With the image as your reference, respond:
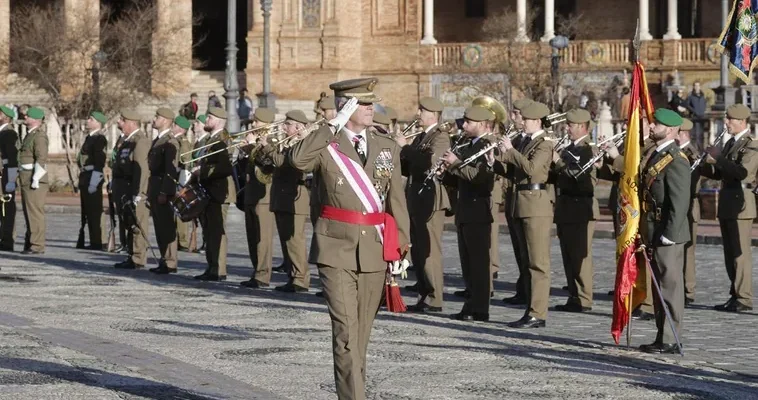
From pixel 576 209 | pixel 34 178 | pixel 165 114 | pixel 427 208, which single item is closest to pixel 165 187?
pixel 165 114

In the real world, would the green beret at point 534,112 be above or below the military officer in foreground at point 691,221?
above

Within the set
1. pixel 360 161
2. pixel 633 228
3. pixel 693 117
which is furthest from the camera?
pixel 693 117

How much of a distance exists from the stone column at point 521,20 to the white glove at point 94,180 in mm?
28171

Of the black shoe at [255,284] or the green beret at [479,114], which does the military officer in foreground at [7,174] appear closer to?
the black shoe at [255,284]

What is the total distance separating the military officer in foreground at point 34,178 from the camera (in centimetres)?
2253

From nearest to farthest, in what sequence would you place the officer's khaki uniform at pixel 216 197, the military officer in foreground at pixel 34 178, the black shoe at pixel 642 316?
the black shoe at pixel 642 316 < the officer's khaki uniform at pixel 216 197 < the military officer in foreground at pixel 34 178

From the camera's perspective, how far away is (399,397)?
10.8 m

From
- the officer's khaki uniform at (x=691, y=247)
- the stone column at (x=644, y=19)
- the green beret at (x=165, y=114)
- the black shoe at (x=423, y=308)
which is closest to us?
the black shoe at (x=423, y=308)

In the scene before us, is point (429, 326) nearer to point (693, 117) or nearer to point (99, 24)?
point (693, 117)

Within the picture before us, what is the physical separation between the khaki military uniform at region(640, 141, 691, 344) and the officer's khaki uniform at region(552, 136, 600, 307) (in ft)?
8.78

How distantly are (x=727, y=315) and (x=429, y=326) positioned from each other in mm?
3150

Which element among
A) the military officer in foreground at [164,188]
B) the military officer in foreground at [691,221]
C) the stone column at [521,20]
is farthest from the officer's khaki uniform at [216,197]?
the stone column at [521,20]

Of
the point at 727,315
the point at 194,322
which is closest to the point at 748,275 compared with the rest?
the point at 727,315

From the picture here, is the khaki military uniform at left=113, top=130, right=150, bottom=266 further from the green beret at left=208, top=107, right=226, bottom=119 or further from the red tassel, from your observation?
the red tassel
